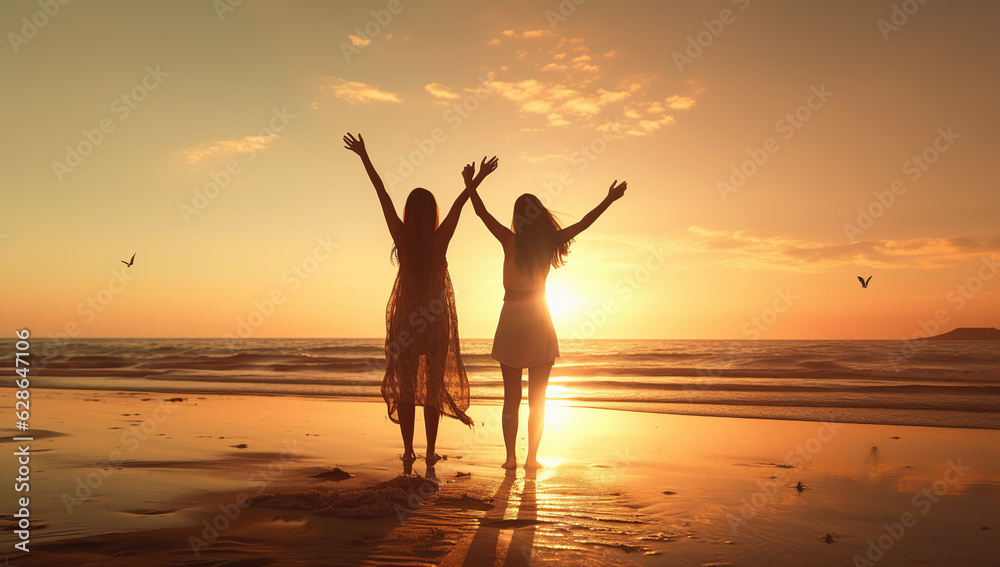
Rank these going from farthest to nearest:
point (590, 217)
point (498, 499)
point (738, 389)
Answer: point (738, 389) → point (590, 217) → point (498, 499)

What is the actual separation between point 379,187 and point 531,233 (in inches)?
54.2

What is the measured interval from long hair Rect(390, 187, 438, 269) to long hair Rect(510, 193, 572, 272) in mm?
752

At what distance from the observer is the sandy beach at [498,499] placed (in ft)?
9.47

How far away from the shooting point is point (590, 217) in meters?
5.01

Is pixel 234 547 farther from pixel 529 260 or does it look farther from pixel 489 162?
pixel 489 162

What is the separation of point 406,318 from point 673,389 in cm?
1188

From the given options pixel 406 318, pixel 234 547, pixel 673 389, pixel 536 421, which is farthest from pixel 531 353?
pixel 673 389

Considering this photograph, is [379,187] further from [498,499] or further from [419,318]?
[498,499]

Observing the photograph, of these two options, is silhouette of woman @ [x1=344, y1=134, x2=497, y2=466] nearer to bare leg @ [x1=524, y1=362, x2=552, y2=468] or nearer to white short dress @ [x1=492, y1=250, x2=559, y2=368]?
white short dress @ [x1=492, y1=250, x2=559, y2=368]

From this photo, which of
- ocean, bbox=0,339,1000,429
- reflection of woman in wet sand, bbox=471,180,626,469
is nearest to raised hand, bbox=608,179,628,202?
reflection of woman in wet sand, bbox=471,180,626,469

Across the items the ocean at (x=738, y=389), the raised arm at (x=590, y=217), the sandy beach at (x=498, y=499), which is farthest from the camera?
the ocean at (x=738, y=389)

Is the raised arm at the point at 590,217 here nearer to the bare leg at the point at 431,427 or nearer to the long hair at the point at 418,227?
the long hair at the point at 418,227

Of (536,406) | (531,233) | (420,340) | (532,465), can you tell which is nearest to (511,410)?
(536,406)

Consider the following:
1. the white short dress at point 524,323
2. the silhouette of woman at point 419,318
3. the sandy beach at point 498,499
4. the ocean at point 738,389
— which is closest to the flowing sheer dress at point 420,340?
the silhouette of woman at point 419,318
